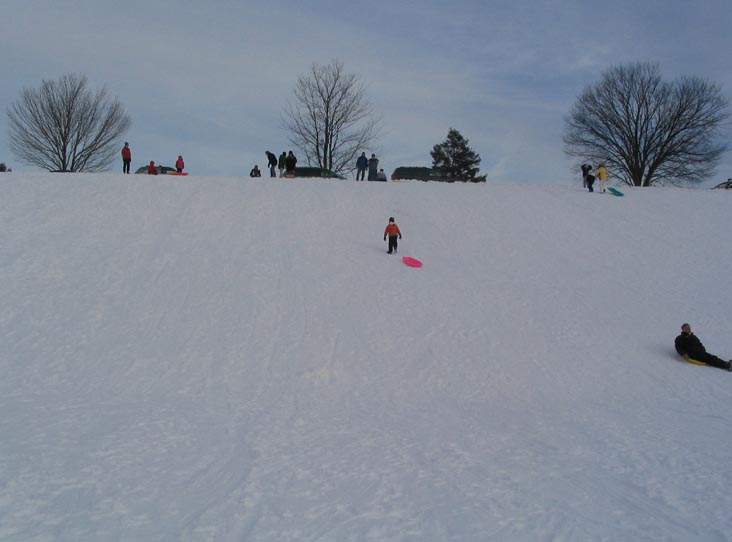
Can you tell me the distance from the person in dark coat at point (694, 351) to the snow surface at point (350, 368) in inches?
10.7

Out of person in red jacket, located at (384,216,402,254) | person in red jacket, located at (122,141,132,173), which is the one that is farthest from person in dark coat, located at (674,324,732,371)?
person in red jacket, located at (122,141,132,173)

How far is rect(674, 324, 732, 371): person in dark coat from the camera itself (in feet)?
34.8

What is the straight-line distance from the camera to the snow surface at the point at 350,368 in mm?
4938

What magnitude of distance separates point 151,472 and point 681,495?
5692mm

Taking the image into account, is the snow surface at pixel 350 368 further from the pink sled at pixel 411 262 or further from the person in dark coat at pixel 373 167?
the person in dark coat at pixel 373 167

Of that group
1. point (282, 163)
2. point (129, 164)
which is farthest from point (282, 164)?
point (129, 164)

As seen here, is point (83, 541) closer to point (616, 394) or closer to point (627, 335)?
point (616, 394)

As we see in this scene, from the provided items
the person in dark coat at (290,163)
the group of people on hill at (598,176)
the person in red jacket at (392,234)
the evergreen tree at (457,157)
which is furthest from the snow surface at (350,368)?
the evergreen tree at (457,157)

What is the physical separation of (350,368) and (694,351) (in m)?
7.44

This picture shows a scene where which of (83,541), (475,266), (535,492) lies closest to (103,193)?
(475,266)

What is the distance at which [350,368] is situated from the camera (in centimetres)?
1019

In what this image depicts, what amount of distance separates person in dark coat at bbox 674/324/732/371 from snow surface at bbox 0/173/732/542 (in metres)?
0.27

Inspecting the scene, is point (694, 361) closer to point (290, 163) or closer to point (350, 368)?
point (350, 368)

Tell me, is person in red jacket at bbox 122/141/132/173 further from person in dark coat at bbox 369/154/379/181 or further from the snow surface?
person in dark coat at bbox 369/154/379/181
